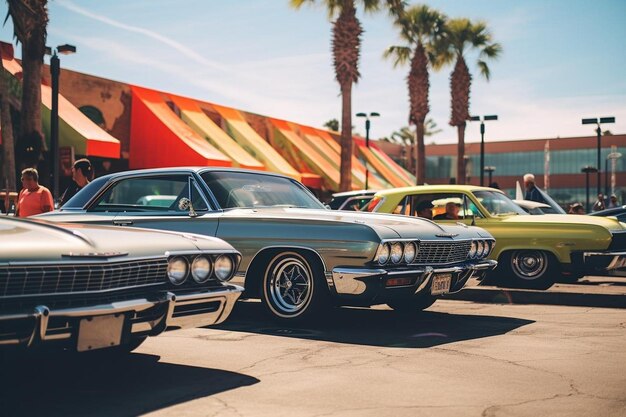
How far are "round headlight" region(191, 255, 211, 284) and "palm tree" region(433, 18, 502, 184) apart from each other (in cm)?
3522

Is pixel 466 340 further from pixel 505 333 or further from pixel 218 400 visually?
pixel 218 400

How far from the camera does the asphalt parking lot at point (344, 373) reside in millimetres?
4758

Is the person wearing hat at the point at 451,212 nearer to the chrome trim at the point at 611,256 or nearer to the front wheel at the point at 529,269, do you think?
the front wheel at the point at 529,269

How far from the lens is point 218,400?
4.88m

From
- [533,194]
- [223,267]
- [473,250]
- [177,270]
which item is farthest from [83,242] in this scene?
[533,194]

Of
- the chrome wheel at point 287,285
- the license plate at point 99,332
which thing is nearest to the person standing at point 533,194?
the chrome wheel at point 287,285

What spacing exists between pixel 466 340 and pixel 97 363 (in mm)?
3114

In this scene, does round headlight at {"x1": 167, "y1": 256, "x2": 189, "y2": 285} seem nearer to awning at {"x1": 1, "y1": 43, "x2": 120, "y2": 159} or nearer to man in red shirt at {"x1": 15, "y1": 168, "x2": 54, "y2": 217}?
man in red shirt at {"x1": 15, "y1": 168, "x2": 54, "y2": 217}

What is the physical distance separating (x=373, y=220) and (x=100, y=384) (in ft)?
10.8

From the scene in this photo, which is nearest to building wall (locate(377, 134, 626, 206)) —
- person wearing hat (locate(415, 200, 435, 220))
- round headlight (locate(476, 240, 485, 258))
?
person wearing hat (locate(415, 200, 435, 220))

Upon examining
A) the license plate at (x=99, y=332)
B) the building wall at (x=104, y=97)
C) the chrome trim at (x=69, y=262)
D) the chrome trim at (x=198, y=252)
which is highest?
the building wall at (x=104, y=97)

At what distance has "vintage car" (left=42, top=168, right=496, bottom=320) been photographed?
24.2 ft

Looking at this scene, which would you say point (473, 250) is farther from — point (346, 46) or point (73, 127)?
point (346, 46)

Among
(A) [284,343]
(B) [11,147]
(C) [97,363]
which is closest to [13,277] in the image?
(C) [97,363]
